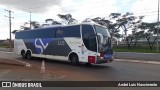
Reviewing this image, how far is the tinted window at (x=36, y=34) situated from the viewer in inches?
941

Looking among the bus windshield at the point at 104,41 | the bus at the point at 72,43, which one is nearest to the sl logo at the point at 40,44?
the bus at the point at 72,43

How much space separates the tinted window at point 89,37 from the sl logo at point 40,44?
510cm

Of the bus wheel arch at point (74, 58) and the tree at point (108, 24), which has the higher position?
the tree at point (108, 24)

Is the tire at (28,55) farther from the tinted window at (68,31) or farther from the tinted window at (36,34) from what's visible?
the tinted window at (68,31)

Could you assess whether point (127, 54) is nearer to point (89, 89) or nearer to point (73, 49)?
point (73, 49)

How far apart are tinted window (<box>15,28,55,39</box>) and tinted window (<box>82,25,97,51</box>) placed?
14.4 ft

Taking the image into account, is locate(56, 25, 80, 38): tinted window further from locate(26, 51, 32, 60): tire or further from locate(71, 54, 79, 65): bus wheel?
locate(26, 51, 32, 60): tire

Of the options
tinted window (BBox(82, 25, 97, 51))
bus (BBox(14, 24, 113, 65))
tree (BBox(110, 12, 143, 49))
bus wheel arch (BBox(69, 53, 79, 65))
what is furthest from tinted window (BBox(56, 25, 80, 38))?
tree (BBox(110, 12, 143, 49))

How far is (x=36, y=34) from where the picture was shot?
2602cm

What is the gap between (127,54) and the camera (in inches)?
1236

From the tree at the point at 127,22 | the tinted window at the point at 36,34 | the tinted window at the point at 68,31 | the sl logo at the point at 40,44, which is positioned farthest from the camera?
the tree at the point at 127,22

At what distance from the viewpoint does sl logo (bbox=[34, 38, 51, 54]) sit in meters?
24.5

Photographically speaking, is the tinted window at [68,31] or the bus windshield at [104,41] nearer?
the bus windshield at [104,41]

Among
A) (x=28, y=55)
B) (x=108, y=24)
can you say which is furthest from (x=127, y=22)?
(x=28, y=55)
